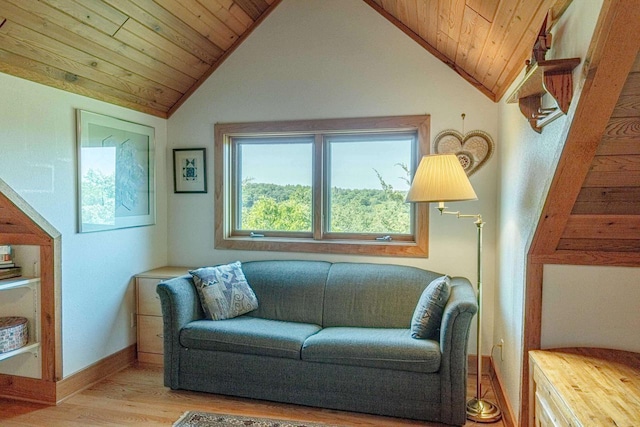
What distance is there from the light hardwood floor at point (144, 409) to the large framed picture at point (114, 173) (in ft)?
3.72

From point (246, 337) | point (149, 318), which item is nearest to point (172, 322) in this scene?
point (246, 337)

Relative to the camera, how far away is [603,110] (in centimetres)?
135

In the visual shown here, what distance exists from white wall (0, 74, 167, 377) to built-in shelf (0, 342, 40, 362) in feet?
0.53

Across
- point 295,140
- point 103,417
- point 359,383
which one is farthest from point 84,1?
point 359,383

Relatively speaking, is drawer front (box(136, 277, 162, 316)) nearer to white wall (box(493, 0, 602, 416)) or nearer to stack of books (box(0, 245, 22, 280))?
stack of books (box(0, 245, 22, 280))

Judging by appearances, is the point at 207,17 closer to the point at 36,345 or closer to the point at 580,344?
the point at 36,345

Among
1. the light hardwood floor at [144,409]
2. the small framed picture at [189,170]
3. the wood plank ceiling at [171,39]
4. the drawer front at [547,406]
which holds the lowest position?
the light hardwood floor at [144,409]

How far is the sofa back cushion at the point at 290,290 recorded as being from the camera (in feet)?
10.7

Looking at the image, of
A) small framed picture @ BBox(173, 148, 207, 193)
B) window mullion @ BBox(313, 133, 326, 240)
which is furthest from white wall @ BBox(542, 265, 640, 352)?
small framed picture @ BBox(173, 148, 207, 193)

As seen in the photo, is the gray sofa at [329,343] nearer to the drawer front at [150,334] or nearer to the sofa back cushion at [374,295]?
the sofa back cushion at [374,295]

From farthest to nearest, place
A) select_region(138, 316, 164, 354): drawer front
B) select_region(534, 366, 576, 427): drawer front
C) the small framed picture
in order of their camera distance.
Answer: the small framed picture, select_region(138, 316, 164, 354): drawer front, select_region(534, 366, 576, 427): drawer front

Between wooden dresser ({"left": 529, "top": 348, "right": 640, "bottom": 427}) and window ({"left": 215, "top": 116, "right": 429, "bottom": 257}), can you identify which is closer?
wooden dresser ({"left": 529, "top": 348, "right": 640, "bottom": 427})

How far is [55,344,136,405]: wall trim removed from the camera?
9.42 feet

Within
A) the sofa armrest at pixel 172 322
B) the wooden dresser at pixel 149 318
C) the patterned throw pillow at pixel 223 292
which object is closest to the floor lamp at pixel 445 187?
the patterned throw pillow at pixel 223 292
